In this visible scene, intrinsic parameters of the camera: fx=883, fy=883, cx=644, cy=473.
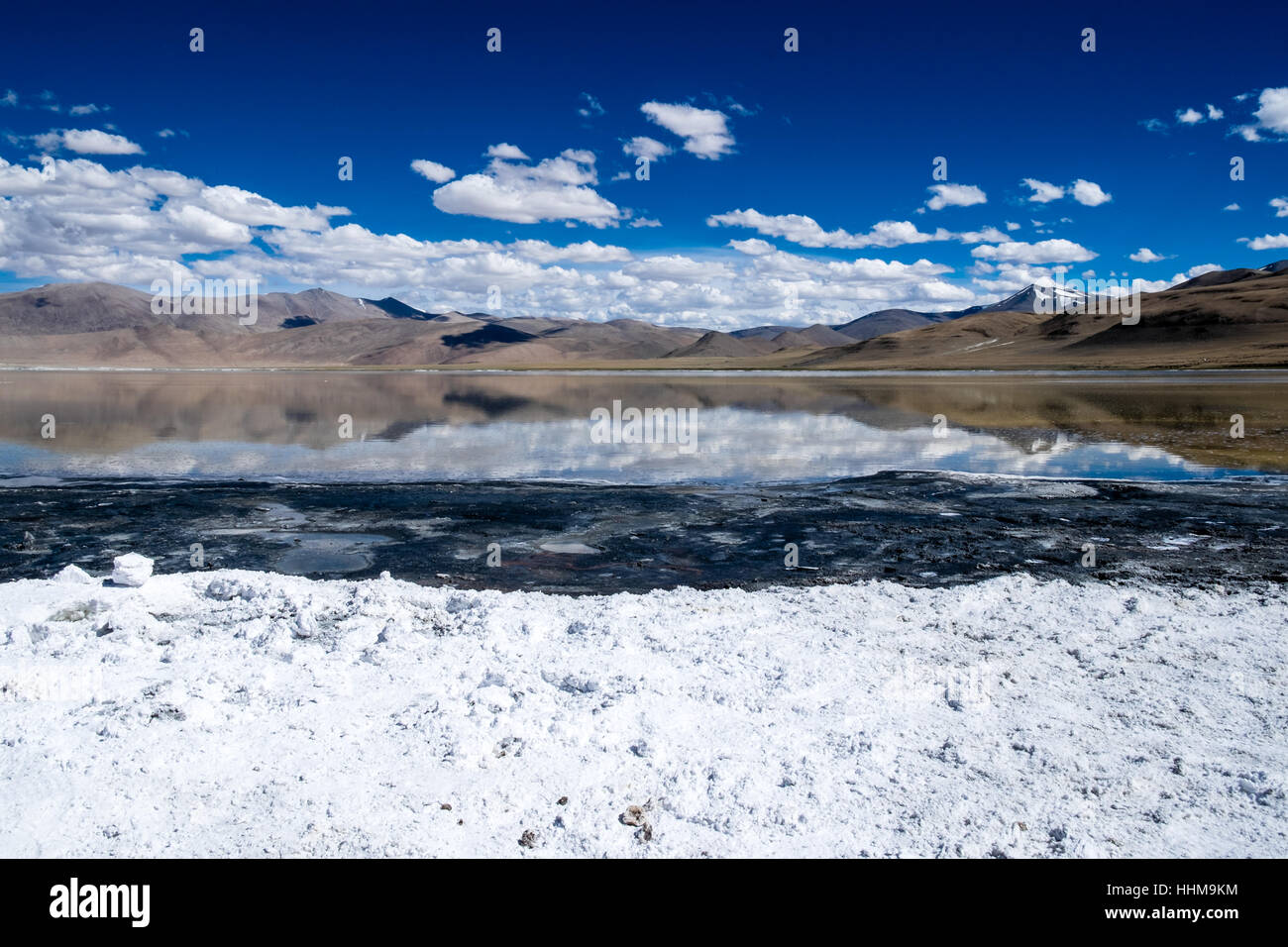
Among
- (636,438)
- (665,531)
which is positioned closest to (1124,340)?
(636,438)

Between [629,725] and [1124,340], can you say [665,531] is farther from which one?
[1124,340]

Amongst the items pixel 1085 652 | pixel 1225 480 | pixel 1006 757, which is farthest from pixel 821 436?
pixel 1006 757

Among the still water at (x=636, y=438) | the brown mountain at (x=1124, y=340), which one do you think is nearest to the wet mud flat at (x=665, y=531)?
the still water at (x=636, y=438)

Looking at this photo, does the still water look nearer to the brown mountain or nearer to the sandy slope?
the sandy slope

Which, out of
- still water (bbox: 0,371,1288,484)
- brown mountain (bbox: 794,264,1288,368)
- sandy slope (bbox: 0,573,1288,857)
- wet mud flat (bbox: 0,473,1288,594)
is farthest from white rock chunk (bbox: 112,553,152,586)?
brown mountain (bbox: 794,264,1288,368)
